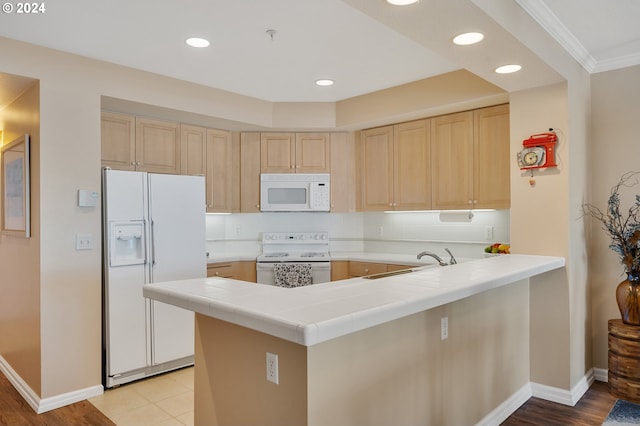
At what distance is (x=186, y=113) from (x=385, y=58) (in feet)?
6.01

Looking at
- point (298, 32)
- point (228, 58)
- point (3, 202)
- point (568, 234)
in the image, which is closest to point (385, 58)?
point (298, 32)

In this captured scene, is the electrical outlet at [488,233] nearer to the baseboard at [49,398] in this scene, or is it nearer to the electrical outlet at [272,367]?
the electrical outlet at [272,367]

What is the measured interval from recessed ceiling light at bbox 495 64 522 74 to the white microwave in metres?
2.34

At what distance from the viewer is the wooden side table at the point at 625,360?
9.11 ft

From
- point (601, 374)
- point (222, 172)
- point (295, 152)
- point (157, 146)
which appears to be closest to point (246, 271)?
point (222, 172)

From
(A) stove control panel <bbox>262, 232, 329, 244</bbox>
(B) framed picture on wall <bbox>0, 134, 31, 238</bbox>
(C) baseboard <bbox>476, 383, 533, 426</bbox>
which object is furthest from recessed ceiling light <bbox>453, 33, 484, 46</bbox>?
(A) stove control panel <bbox>262, 232, 329, 244</bbox>

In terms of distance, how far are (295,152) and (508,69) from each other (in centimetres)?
253

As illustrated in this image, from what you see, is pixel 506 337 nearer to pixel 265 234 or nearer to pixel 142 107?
pixel 265 234

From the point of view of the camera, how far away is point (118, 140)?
3.57 m

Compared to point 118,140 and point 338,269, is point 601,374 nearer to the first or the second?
point 338,269

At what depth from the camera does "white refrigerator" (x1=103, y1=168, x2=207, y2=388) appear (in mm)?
3215

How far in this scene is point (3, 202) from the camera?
11.8 ft

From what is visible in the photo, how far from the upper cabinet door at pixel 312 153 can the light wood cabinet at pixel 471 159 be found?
1.19m

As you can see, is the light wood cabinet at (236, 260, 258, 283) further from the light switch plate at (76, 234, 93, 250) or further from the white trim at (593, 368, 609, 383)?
the white trim at (593, 368, 609, 383)
